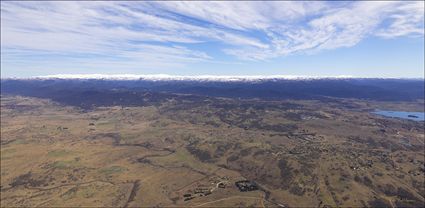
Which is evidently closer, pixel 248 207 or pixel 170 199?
pixel 248 207

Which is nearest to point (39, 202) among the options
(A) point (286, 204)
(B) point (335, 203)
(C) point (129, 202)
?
(C) point (129, 202)

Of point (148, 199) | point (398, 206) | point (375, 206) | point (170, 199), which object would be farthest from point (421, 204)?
point (148, 199)

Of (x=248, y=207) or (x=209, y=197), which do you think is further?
(x=209, y=197)

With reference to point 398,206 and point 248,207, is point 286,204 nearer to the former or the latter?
point 248,207

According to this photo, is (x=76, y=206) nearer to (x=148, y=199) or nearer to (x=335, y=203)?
(x=148, y=199)

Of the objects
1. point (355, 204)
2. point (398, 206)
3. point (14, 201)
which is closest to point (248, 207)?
point (355, 204)

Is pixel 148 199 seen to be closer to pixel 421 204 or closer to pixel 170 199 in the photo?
pixel 170 199
